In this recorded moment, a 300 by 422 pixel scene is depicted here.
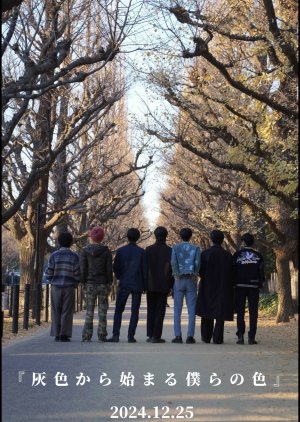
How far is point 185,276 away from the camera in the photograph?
12336mm

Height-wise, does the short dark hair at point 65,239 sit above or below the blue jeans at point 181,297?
above

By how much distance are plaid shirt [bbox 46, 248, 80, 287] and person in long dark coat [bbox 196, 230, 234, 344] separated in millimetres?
2046

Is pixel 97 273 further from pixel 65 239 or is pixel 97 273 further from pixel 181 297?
pixel 181 297

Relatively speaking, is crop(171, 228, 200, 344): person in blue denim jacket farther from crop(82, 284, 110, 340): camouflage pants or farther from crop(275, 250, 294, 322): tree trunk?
crop(275, 250, 294, 322): tree trunk

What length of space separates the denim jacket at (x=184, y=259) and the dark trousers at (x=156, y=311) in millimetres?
491

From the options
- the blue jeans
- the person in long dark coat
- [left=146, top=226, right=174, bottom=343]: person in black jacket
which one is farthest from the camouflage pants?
the person in long dark coat

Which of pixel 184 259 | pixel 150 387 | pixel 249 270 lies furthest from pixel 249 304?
pixel 150 387

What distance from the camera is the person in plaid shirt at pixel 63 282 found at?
1231 cm

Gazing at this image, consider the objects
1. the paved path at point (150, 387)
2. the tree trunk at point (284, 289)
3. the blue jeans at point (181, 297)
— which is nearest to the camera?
the paved path at point (150, 387)

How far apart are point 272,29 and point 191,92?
19.6 feet

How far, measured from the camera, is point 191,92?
1758 cm

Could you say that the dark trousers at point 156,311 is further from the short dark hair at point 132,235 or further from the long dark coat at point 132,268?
the short dark hair at point 132,235

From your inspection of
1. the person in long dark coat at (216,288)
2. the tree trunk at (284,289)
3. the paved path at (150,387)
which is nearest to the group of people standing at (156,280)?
the person in long dark coat at (216,288)

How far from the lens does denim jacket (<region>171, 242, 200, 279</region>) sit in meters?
12.2
